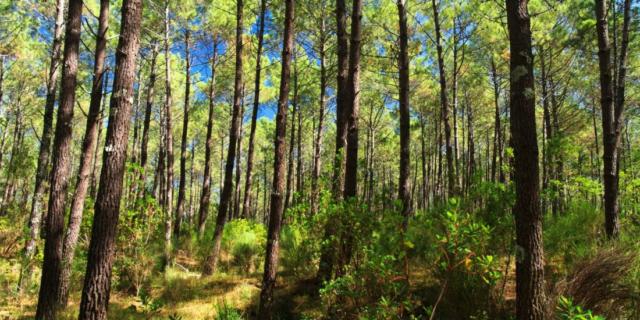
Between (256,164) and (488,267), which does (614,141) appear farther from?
(256,164)

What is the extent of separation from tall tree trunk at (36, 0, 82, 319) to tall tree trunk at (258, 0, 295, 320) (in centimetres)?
332

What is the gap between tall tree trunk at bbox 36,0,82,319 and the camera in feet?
18.4

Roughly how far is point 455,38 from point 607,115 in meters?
9.37

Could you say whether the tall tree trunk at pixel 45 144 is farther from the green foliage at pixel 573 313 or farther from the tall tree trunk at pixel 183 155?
the green foliage at pixel 573 313

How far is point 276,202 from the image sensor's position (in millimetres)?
5266

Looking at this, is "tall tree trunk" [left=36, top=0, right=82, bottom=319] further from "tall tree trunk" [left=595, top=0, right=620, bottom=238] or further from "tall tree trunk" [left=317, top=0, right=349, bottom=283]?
"tall tree trunk" [left=595, top=0, right=620, bottom=238]

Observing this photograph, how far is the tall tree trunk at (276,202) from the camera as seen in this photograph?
5.06 m

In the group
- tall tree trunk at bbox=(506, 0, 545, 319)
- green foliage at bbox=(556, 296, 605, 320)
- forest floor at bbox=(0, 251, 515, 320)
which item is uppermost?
tall tree trunk at bbox=(506, 0, 545, 319)

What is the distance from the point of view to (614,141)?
607cm

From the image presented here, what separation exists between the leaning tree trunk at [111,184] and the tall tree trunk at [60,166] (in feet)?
7.43

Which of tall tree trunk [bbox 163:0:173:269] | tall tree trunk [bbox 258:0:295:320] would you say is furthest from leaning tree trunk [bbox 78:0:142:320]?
tall tree trunk [bbox 163:0:173:269]

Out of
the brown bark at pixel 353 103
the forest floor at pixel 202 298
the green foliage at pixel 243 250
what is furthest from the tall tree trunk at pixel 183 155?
the brown bark at pixel 353 103

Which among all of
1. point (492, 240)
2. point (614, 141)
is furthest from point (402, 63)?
point (492, 240)

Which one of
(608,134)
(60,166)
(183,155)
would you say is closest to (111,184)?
(60,166)
